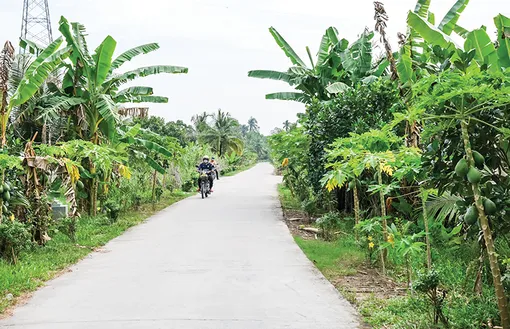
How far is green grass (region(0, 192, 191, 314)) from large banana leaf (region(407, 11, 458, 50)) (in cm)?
574

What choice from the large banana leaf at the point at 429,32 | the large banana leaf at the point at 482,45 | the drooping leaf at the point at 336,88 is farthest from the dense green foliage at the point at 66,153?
the large banana leaf at the point at 482,45

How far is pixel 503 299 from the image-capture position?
385 centimetres

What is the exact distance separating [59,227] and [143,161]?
23.0ft

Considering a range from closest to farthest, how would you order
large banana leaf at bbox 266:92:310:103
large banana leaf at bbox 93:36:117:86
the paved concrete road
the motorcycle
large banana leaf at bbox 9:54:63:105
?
the paved concrete road → large banana leaf at bbox 9:54:63:105 → large banana leaf at bbox 93:36:117:86 → large banana leaf at bbox 266:92:310:103 → the motorcycle

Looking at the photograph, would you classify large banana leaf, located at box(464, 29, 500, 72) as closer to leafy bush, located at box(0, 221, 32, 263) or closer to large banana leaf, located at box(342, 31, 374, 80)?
leafy bush, located at box(0, 221, 32, 263)

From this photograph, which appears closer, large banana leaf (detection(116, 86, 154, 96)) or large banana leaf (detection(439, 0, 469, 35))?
large banana leaf (detection(439, 0, 469, 35))

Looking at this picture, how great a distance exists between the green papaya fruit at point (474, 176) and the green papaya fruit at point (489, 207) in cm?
26

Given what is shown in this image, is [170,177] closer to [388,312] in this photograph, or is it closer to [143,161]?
[143,161]

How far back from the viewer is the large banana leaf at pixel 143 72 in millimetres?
14413

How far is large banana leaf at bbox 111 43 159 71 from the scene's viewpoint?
14.2 m

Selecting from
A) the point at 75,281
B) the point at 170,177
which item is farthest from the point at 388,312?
the point at 170,177

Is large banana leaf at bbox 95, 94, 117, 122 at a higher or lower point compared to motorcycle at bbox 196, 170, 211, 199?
higher

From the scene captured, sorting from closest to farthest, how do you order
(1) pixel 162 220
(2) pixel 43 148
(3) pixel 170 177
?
1. (2) pixel 43 148
2. (1) pixel 162 220
3. (3) pixel 170 177

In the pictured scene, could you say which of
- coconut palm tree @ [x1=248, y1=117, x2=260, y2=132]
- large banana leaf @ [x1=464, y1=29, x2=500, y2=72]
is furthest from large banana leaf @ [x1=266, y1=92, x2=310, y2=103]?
coconut palm tree @ [x1=248, y1=117, x2=260, y2=132]
